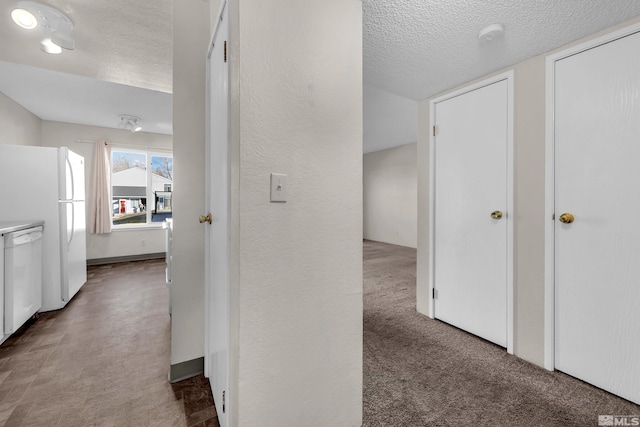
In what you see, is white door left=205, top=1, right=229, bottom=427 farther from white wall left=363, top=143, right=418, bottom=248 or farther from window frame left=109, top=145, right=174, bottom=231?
white wall left=363, top=143, right=418, bottom=248

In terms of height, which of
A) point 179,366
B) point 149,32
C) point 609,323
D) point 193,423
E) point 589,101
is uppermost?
point 149,32

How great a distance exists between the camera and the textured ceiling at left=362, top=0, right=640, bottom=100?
143 centimetres

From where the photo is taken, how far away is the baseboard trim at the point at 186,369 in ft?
5.70

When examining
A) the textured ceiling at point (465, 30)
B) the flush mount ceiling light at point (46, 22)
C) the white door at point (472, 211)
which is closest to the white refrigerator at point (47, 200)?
the flush mount ceiling light at point (46, 22)

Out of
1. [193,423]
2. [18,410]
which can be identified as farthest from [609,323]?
[18,410]

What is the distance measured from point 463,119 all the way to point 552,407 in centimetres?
204

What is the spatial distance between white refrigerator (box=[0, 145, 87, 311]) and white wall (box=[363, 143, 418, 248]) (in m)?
6.05

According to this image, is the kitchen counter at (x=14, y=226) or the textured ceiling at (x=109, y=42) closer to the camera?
the textured ceiling at (x=109, y=42)

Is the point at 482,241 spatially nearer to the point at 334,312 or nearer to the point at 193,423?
the point at 334,312

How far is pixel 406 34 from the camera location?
1673 millimetres

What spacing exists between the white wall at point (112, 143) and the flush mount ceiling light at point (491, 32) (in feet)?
A: 18.2

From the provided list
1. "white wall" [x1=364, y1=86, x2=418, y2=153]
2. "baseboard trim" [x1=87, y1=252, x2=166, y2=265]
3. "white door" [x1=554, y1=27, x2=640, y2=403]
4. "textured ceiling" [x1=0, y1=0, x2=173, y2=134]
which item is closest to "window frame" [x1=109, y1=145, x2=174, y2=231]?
"baseboard trim" [x1=87, y1=252, x2=166, y2=265]

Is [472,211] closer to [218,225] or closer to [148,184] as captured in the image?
[218,225]

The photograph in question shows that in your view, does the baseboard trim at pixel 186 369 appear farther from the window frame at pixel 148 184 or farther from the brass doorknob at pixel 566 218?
the window frame at pixel 148 184
